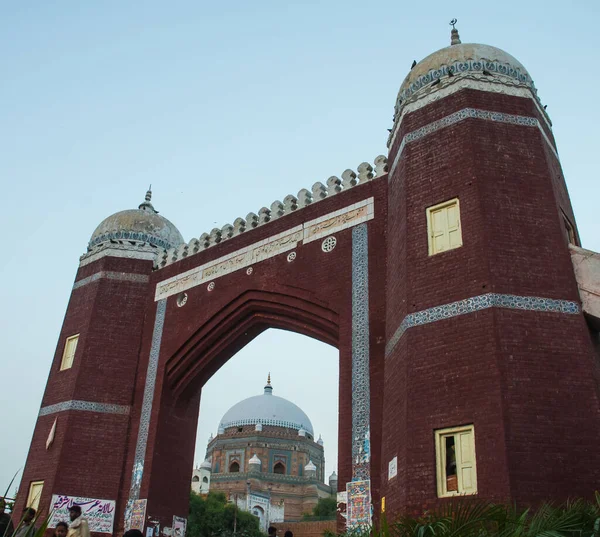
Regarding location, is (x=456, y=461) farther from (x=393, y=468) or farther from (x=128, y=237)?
(x=128, y=237)

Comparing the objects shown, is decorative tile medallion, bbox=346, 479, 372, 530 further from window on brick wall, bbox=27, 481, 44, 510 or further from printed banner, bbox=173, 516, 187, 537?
window on brick wall, bbox=27, 481, 44, 510

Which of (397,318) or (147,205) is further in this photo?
(147,205)

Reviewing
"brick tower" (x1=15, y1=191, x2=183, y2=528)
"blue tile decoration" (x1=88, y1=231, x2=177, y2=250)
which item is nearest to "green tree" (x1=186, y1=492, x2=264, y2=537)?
"brick tower" (x1=15, y1=191, x2=183, y2=528)

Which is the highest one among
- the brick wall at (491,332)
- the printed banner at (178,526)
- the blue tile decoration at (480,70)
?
the blue tile decoration at (480,70)

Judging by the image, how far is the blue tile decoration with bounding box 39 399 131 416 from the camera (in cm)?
1444

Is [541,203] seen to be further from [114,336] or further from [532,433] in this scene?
[114,336]

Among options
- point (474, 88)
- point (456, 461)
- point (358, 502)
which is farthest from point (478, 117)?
point (358, 502)

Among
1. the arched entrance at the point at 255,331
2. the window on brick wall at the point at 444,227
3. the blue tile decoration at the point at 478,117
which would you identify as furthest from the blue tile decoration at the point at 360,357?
the blue tile decoration at the point at 478,117

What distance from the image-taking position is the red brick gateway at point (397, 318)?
→ 836 centimetres

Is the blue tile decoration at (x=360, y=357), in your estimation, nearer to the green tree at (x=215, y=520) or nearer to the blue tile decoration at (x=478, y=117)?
the blue tile decoration at (x=478, y=117)

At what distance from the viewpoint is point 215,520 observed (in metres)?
35.3

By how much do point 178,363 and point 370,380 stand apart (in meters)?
5.33

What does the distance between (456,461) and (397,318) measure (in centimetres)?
246

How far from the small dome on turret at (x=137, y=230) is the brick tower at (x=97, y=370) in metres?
0.02
